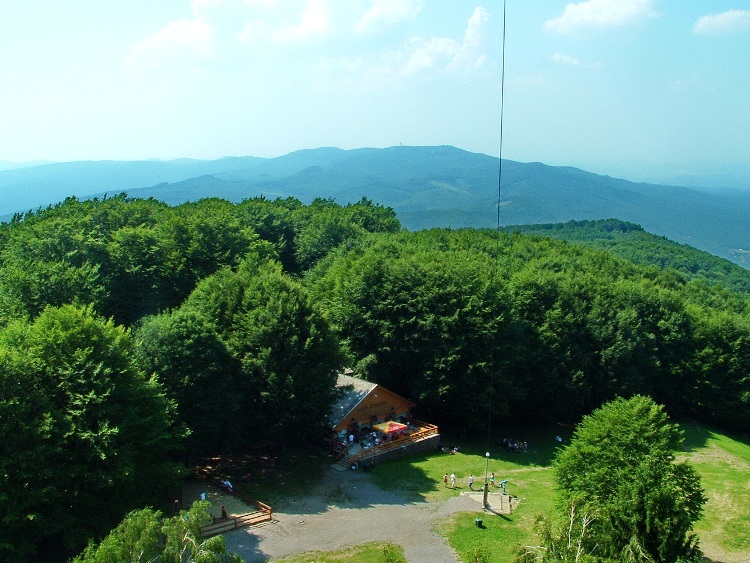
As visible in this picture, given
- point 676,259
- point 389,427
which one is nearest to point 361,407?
point 389,427

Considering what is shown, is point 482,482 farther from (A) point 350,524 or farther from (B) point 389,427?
(A) point 350,524

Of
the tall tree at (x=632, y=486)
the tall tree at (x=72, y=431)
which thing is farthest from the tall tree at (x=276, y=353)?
A: the tall tree at (x=632, y=486)

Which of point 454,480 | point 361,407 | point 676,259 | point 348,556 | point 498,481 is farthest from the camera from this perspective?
point 676,259

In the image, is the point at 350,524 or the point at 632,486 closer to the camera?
the point at 632,486

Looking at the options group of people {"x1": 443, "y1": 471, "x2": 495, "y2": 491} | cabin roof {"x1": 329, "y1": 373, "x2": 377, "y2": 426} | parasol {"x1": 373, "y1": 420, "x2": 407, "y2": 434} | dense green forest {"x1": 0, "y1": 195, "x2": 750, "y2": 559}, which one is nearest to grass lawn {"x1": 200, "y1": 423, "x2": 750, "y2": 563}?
group of people {"x1": 443, "y1": 471, "x2": 495, "y2": 491}

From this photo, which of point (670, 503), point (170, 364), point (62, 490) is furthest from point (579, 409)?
point (62, 490)

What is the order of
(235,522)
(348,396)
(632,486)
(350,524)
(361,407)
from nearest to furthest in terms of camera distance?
(632,486)
(235,522)
(350,524)
(361,407)
(348,396)
